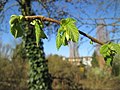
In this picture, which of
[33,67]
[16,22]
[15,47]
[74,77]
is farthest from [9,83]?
[16,22]

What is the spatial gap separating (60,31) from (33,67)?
623cm

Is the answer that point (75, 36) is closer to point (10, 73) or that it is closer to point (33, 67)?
point (33, 67)

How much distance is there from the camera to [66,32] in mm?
728

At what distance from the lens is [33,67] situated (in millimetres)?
6918

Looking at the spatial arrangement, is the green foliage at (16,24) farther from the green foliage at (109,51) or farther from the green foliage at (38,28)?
the green foliage at (109,51)

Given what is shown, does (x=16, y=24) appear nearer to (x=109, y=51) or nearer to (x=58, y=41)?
(x=58, y=41)

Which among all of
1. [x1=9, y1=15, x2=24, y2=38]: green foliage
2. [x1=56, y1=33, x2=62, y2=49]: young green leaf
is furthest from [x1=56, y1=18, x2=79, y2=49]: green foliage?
[x1=9, y1=15, x2=24, y2=38]: green foliage

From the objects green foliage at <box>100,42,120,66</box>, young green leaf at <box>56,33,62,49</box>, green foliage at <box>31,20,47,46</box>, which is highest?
green foliage at <box>31,20,47,46</box>

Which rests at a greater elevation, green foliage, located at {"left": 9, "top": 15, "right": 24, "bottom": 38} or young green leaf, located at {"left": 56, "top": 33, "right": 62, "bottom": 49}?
green foliage, located at {"left": 9, "top": 15, "right": 24, "bottom": 38}

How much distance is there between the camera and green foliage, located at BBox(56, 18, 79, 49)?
71 centimetres

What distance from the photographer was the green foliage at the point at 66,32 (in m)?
0.71

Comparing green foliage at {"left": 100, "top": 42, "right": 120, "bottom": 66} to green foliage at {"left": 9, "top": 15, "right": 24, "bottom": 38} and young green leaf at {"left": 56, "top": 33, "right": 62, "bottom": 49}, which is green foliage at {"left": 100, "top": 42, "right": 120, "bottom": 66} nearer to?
young green leaf at {"left": 56, "top": 33, "right": 62, "bottom": 49}

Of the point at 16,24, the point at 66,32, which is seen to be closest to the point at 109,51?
the point at 66,32

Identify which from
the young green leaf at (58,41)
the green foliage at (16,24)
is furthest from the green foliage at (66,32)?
the green foliage at (16,24)
